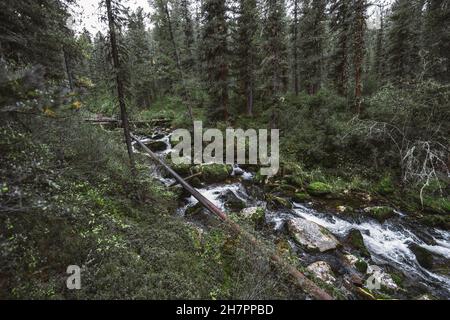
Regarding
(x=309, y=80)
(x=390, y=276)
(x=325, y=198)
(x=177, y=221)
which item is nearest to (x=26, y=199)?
(x=177, y=221)

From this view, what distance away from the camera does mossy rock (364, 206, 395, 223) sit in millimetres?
9344

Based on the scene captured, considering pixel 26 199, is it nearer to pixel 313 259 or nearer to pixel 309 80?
pixel 313 259

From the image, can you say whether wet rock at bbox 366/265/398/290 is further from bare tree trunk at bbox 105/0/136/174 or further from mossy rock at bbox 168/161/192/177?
mossy rock at bbox 168/161/192/177

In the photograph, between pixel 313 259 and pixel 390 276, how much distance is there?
6.88 feet

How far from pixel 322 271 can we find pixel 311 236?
161cm

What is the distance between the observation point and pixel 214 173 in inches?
487

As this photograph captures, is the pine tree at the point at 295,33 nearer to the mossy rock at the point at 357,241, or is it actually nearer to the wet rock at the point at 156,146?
the wet rock at the point at 156,146

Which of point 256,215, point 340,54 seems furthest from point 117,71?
point 340,54

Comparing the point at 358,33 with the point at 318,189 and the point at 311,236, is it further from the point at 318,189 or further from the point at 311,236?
the point at 311,236

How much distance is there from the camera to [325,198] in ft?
35.4

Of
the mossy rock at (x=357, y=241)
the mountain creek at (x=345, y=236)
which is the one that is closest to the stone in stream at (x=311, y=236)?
the mountain creek at (x=345, y=236)

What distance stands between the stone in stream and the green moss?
3.09 metres

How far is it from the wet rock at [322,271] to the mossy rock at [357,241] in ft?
6.49

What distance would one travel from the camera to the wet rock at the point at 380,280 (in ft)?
19.8
